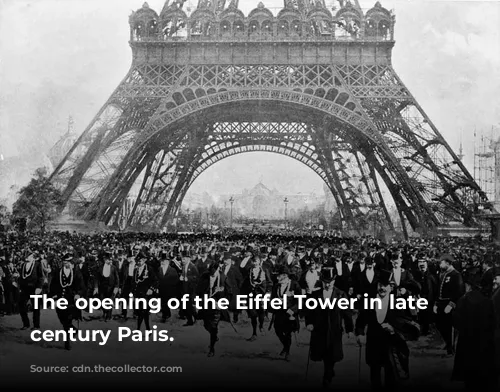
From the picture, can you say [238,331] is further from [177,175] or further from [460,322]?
[177,175]

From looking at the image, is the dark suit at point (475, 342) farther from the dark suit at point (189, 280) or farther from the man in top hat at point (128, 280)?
the man in top hat at point (128, 280)

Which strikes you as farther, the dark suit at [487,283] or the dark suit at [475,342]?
Answer: the dark suit at [487,283]

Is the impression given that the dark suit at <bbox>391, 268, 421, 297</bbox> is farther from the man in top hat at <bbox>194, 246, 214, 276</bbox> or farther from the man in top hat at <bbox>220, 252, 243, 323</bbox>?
the man in top hat at <bbox>194, 246, 214, 276</bbox>

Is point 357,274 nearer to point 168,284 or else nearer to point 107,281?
point 168,284

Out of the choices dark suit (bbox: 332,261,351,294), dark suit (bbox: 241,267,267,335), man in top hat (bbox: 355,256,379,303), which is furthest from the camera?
dark suit (bbox: 332,261,351,294)

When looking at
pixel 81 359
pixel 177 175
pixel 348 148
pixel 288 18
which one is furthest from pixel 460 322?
pixel 177 175

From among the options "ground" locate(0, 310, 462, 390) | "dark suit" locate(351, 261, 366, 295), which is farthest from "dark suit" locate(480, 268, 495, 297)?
"dark suit" locate(351, 261, 366, 295)

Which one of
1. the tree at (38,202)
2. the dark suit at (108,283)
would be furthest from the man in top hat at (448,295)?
the tree at (38,202)
